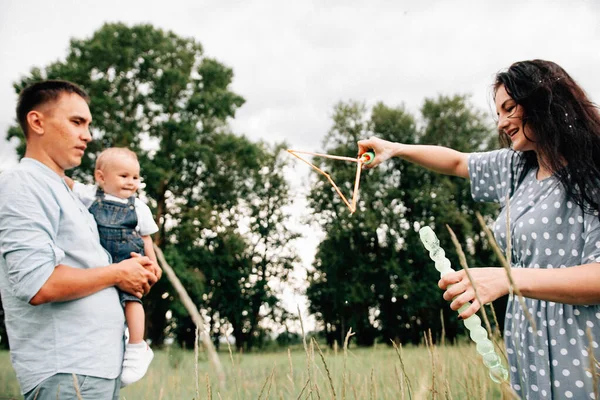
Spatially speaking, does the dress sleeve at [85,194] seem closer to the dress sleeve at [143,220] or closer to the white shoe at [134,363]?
the dress sleeve at [143,220]

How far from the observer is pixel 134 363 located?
2.12 m

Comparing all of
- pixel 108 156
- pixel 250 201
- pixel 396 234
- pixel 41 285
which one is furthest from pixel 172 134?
pixel 41 285

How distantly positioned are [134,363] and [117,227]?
864 millimetres

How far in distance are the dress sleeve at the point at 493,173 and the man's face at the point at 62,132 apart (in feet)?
6.03

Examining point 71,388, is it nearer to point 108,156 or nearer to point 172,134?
point 108,156

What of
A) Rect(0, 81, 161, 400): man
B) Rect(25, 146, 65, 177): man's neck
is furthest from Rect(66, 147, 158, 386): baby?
Rect(25, 146, 65, 177): man's neck

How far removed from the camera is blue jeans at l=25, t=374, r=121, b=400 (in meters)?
1.71

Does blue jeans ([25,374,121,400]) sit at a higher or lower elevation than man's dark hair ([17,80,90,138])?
lower

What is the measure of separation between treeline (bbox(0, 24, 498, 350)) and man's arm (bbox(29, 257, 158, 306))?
1610 cm

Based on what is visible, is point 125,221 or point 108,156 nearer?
point 125,221

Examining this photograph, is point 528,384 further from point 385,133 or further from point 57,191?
point 385,133

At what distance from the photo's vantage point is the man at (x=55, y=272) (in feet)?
5.65

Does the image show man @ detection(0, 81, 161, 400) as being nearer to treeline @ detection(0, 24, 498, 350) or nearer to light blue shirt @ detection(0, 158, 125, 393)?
light blue shirt @ detection(0, 158, 125, 393)

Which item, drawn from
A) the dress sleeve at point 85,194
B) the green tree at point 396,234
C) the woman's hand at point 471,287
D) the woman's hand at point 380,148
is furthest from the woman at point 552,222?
the green tree at point 396,234
